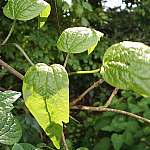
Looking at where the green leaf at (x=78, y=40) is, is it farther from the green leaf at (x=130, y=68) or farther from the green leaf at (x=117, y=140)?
the green leaf at (x=117, y=140)

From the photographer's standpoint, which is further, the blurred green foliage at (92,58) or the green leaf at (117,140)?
the green leaf at (117,140)

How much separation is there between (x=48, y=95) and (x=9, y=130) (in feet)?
0.38

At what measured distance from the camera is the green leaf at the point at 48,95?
0.53m

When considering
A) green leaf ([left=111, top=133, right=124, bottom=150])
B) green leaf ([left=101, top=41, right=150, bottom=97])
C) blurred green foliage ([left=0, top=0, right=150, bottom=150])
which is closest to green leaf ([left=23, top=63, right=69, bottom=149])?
green leaf ([left=101, top=41, right=150, bottom=97])

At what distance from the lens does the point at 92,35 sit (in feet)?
2.00

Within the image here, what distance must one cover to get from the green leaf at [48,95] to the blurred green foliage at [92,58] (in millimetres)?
1260

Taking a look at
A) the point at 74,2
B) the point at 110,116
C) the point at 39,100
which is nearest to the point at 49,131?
the point at 39,100

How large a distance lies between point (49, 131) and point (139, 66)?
0.12 m

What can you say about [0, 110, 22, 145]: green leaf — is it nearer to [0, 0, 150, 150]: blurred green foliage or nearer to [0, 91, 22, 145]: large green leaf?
[0, 91, 22, 145]: large green leaf

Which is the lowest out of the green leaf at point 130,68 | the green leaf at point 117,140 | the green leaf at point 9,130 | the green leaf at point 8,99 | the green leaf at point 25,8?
the green leaf at point 117,140

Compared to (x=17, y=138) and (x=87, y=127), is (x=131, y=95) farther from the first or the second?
(x=17, y=138)

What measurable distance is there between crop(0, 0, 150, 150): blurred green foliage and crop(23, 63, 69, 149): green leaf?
1.26 meters

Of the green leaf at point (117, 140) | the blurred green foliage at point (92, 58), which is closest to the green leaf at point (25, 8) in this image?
the blurred green foliage at point (92, 58)

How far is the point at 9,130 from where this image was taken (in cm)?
63
